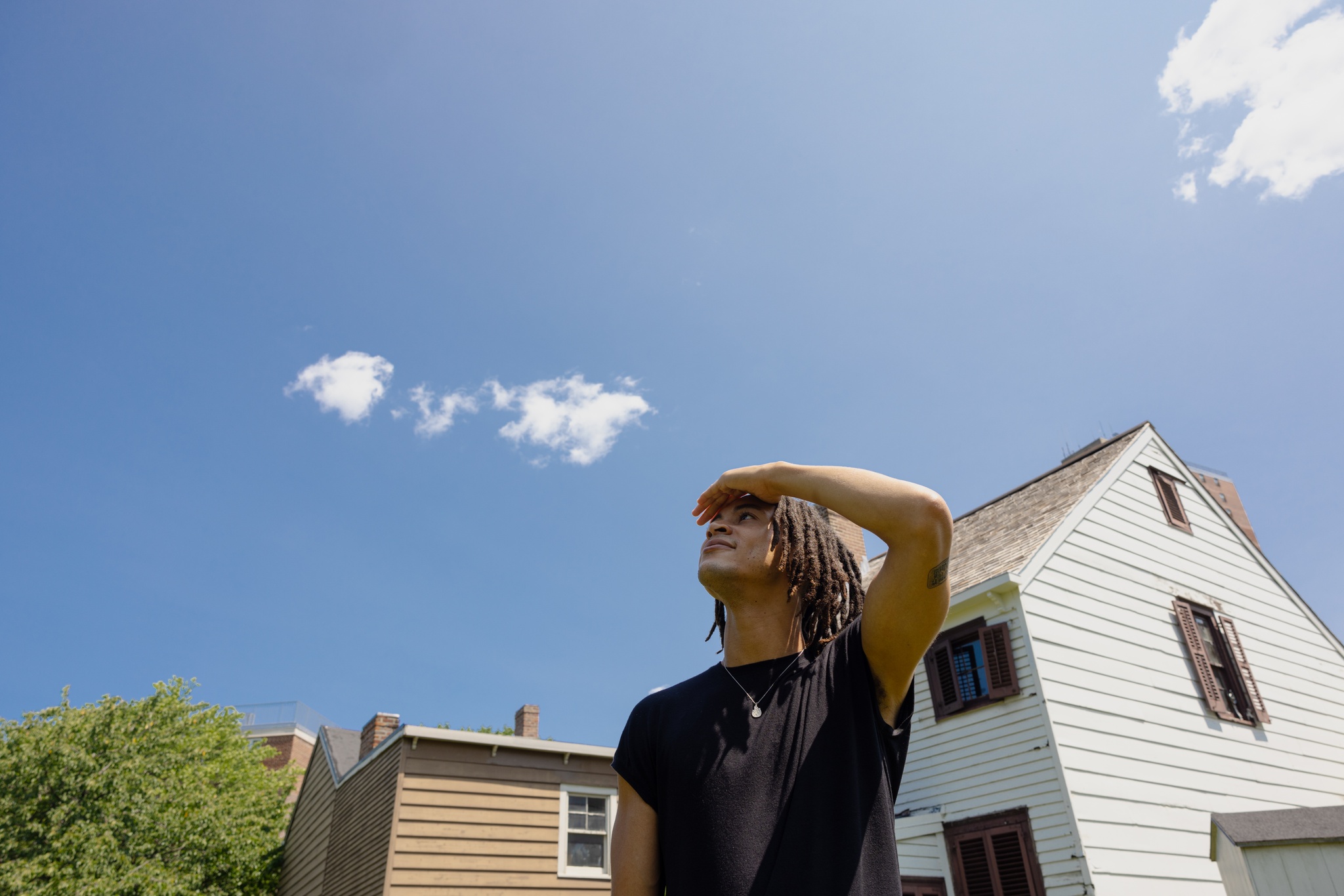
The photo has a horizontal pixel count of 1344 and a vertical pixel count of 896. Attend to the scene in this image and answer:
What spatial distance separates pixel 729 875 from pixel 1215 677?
514 inches

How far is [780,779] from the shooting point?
1.69 metres

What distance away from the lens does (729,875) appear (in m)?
1.60

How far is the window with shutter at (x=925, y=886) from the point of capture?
9547 millimetres

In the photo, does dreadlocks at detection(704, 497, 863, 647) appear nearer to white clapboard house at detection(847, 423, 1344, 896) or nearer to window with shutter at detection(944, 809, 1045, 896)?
white clapboard house at detection(847, 423, 1344, 896)

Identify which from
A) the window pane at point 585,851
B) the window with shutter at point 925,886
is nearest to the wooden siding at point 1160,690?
the window with shutter at point 925,886

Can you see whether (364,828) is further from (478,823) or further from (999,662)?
(999,662)

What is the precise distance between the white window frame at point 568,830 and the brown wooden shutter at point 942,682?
5.44 metres

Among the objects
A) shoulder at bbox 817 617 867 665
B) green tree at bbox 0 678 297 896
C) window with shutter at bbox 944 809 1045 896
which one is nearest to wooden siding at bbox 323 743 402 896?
green tree at bbox 0 678 297 896

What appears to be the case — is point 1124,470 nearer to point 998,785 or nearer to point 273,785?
point 998,785

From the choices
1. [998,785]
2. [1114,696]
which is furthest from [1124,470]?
[998,785]

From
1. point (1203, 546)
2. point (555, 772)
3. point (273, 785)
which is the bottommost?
point (555, 772)

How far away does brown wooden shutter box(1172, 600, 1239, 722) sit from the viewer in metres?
11.2

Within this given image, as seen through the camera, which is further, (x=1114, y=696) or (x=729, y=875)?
(x=1114, y=696)

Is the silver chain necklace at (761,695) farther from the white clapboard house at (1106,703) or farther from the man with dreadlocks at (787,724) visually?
the white clapboard house at (1106,703)
